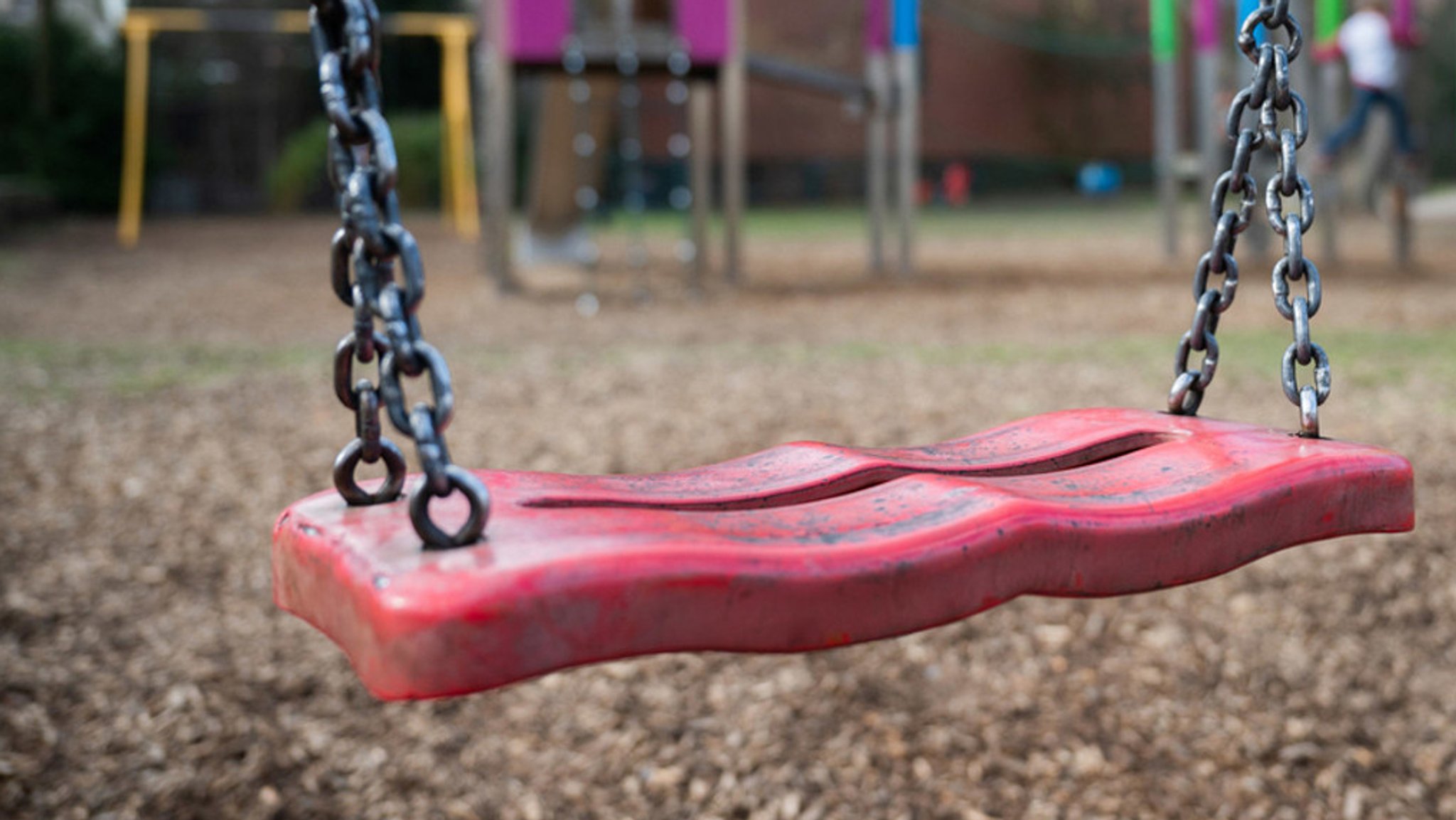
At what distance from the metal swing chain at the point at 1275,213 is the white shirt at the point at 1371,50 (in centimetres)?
662

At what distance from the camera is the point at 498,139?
5.87 meters

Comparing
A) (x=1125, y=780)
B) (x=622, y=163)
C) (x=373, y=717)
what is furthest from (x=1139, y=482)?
(x=622, y=163)

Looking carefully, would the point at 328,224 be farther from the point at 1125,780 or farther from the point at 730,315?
the point at 1125,780

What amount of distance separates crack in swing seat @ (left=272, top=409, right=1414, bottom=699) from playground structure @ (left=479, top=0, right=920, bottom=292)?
4425 mm

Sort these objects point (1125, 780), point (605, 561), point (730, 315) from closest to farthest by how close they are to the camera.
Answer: point (605, 561) < point (1125, 780) < point (730, 315)

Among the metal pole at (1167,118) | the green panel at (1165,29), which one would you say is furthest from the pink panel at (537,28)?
the green panel at (1165,29)

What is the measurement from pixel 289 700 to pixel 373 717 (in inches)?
5.2

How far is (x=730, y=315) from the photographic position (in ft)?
17.6

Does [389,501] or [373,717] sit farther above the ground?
[389,501]

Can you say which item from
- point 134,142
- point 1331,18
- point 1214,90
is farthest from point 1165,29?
point 134,142

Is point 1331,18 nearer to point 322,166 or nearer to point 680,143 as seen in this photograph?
point 680,143

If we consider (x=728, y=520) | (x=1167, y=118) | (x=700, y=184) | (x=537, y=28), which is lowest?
(x=728, y=520)

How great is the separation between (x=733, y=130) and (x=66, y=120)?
8985 millimetres

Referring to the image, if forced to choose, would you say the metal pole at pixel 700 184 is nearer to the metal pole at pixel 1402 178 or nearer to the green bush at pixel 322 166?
the metal pole at pixel 1402 178
